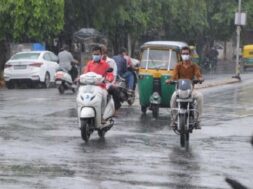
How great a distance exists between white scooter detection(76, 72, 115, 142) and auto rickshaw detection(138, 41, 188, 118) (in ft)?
15.0

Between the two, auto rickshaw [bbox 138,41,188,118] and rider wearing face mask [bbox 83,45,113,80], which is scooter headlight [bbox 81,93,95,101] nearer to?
rider wearing face mask [bbox 83,45,113,80]

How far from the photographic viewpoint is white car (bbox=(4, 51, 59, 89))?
30.1 metres

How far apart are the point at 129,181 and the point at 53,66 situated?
73.6 ft

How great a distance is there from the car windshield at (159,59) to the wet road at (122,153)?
1.18 metres

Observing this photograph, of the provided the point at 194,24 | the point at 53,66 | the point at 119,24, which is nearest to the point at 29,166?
the point at 53,66

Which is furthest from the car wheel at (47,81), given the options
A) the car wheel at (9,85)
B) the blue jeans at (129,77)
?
the blue jeans at (129,77)

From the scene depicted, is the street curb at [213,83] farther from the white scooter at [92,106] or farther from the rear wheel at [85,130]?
the rear wheel at [85,130]

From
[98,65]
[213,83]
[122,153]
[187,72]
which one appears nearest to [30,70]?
[213,83]

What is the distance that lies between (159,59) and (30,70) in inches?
509

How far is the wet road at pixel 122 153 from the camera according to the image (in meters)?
9.03

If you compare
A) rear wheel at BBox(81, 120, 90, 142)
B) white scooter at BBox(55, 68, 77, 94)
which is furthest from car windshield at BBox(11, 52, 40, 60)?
rear wheel at BBox(81, 120, 90, 142)

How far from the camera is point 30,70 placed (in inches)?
1187

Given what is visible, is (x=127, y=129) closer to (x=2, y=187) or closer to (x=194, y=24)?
(x=2, y=187)

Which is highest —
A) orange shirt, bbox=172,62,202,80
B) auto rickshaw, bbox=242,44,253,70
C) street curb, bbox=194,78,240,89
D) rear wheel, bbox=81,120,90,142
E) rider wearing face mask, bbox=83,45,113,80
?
rider wearing face mask, bbox=83,45,113,80
